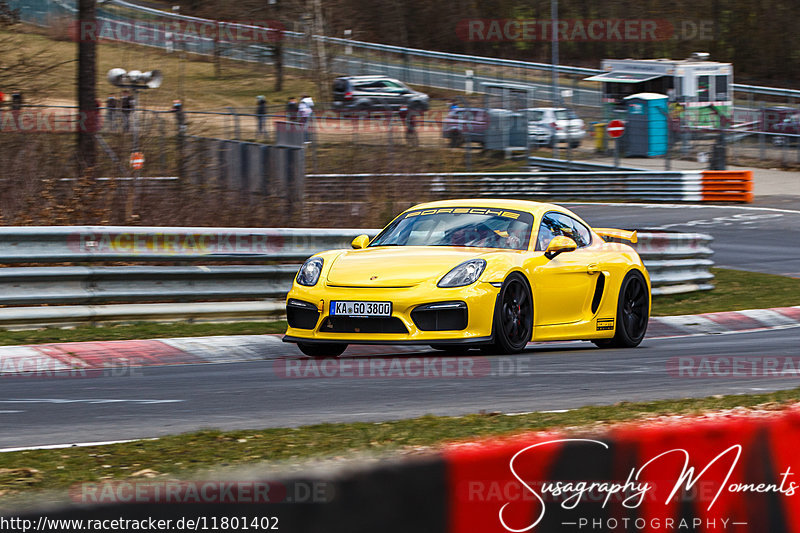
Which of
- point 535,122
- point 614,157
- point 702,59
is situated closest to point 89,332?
point 614,157

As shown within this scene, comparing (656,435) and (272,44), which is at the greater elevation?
(272,44)

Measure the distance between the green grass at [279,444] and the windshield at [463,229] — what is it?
12.0 feet

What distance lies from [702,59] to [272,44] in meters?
20.9

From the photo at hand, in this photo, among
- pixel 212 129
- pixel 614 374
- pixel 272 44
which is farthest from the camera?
pixel 272 44

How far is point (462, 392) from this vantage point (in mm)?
7285

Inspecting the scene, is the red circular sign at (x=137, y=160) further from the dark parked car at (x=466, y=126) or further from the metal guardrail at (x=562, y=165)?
the metal guardrail at (x=562, y=165)

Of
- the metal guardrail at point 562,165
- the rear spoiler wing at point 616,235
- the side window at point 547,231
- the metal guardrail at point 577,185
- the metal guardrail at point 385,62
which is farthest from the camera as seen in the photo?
the metal guardrail at point 385,62

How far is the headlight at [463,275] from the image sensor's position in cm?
898

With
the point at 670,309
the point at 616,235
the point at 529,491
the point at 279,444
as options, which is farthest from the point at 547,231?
the point at 529,491

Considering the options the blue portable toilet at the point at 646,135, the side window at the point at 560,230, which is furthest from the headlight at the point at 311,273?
the blue portable toilet at the point at 646,135

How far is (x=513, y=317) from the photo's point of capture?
934 centimetres

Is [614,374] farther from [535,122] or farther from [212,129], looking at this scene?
[535,122]

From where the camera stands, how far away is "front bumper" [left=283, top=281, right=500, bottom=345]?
28.9ft

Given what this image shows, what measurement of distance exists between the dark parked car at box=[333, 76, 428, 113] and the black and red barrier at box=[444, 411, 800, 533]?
43.6m
